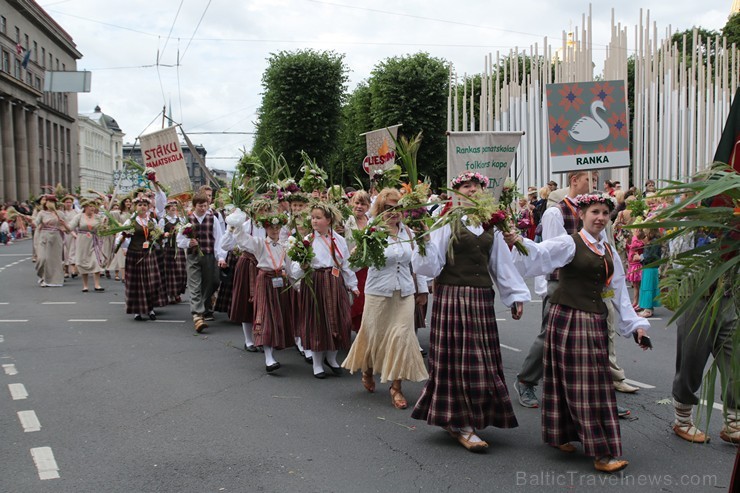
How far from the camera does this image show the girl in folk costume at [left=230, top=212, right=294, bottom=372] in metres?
8.07

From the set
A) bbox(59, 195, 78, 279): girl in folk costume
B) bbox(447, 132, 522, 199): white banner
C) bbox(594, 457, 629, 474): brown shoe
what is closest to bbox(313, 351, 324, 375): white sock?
bbox(447, 132, 522, 199): white banner

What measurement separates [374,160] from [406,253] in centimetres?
412

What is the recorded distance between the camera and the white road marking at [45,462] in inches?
189

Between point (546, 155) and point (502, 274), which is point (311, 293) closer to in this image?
point (502, 274)

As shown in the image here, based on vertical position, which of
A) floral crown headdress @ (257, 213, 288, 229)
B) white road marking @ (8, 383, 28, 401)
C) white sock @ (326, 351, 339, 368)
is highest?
floral crown headdress @ (257, 213, 288, 229)

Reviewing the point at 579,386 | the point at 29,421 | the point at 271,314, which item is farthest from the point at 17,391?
the point at 579,386

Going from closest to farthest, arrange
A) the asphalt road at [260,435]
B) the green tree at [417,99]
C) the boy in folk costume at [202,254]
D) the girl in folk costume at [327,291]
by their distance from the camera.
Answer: the asphalt road at [260,435] → the girl in folk costume at [327,291] → the boy in folk costume at [202,254] → the green tree at [417,99]

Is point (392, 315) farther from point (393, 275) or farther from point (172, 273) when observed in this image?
point (172, 273)

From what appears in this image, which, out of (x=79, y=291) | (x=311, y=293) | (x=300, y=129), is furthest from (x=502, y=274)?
(x=300, y=129)

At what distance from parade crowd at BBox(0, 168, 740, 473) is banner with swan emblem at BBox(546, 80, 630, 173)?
24 centimetres

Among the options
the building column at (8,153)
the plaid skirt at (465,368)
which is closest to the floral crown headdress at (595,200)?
the plaid skirt at (465,368)

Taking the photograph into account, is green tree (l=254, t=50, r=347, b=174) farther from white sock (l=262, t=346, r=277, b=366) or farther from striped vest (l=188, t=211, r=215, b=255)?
white sock (l=262, t=346, r=277, b=366)

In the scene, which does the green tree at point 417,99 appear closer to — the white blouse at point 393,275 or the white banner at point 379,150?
the white banner at point 379,150

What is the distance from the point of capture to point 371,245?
621 cm
